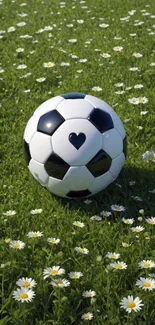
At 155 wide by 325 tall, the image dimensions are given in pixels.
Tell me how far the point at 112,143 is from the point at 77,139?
28cm

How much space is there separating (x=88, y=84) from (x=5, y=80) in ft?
3.34

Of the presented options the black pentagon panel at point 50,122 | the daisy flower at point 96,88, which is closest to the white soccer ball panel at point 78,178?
the black pentagon panel at point 50,122

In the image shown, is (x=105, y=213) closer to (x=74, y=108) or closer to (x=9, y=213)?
(x=9, y=213)

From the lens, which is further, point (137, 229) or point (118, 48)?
point (118, 48)

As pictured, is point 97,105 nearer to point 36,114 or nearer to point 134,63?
point 36,114

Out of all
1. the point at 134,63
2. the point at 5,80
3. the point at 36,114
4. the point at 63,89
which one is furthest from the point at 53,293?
the point at 134,63

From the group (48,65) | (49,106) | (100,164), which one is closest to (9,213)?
(100,164)

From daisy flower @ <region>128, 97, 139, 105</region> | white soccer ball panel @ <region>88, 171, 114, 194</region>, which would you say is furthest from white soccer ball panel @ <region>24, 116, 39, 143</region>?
daisy flower @ <region>128, 97, 139, 105</region>

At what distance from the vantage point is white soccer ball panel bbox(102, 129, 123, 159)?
3781 millimetres

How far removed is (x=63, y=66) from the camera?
6492 mm

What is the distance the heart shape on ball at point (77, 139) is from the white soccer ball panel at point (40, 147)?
0.17m

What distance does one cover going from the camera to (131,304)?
2.94 m

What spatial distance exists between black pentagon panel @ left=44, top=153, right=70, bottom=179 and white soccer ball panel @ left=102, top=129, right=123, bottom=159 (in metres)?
0.32

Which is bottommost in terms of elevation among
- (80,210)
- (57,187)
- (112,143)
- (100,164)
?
(80,210)
